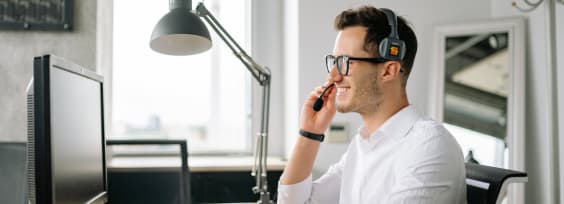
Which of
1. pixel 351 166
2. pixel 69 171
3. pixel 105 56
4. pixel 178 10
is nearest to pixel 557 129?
pixel 351 166

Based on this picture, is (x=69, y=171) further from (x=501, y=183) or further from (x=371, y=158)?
(x=501, y=183)

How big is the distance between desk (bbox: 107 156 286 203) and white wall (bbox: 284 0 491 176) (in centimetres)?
28

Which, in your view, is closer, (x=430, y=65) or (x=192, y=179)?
(x=192, y=179)

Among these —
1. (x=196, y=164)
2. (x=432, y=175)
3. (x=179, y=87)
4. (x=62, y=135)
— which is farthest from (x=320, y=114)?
(x=179, y=87)

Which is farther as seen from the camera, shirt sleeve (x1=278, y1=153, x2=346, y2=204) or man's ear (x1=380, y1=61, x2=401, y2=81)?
shirt sleeve (x1=278, y1=153, x2=346, y2=204)

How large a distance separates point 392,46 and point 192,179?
4.37 feet

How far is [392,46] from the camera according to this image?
3.76 ft

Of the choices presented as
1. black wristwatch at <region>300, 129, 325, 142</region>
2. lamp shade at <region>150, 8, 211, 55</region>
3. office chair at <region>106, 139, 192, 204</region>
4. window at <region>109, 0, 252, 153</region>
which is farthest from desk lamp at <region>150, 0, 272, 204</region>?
window at <region>109, 0, 252, 153</region>

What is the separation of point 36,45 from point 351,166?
1589 mm

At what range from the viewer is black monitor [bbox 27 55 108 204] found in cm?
85

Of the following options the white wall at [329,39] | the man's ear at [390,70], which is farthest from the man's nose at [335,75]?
the white wall at [329,39]

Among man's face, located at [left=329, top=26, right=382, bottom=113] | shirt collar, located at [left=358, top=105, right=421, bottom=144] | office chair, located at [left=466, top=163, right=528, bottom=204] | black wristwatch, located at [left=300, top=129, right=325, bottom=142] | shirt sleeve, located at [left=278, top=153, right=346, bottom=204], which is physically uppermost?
man's face, located at [left=329, top=26, right=382, bottom=113]

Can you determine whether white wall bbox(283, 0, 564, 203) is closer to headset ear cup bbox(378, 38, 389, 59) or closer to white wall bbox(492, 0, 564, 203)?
white wall bbox(492, 0, 564, 203)

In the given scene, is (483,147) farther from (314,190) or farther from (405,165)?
(405,165)
